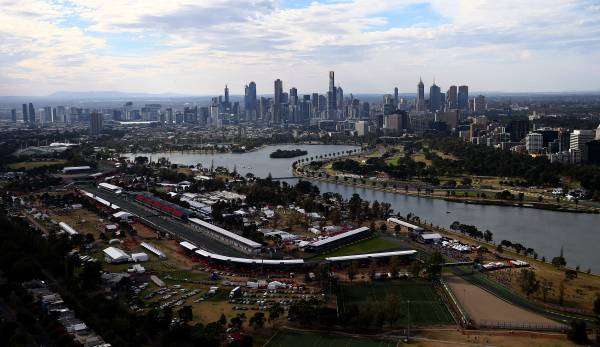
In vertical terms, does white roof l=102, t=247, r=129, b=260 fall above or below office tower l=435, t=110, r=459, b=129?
below

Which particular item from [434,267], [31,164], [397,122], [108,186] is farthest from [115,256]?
[397,122]

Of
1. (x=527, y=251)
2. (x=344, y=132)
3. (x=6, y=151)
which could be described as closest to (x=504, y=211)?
(x=527, y=251)

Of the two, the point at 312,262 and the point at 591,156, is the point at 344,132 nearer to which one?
the point at 591,156

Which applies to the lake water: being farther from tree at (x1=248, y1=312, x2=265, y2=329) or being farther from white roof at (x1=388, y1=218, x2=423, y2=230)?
tree at (x1=248, y1=312, x2=265, y2=329)

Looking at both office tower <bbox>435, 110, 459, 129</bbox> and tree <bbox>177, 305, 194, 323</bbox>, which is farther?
office tower <bbox>435, 110, 459, 129</bbox>

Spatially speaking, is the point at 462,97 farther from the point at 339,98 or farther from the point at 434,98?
the point at 339,98

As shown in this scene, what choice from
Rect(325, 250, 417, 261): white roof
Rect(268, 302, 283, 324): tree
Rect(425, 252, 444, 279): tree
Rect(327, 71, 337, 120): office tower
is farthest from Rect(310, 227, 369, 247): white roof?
Rect(327, 71, 337, 120): office tower

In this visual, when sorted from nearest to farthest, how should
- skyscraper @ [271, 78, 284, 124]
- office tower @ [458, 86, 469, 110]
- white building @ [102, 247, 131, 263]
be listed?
white building @ [102, 247, 131, 263]
skyscraper @ [271, 78, 284, 124]
office tower @ [458, 86, 469, 110]
